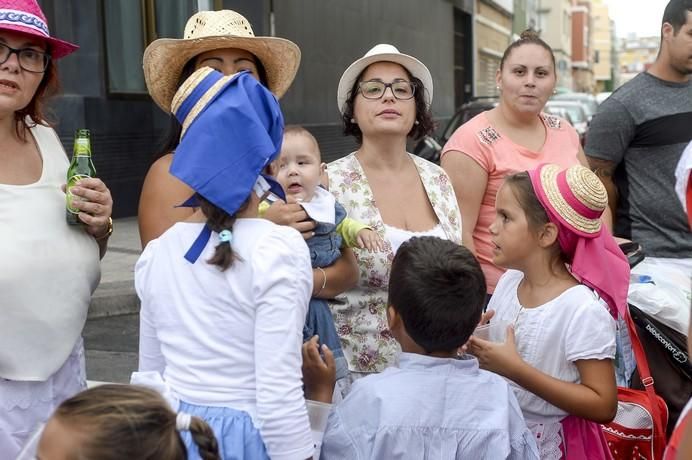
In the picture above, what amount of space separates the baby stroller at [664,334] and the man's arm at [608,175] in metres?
0.56

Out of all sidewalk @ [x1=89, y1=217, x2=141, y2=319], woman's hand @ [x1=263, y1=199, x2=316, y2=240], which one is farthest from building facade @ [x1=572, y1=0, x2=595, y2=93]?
woman's hand @ [x1=263, y1=199, x2=316, y2=240]

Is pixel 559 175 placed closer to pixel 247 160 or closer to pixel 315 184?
pixel 315 184

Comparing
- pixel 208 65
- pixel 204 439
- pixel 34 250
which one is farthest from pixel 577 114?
pixel 204 439

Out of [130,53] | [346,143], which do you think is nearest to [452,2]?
[346,143]

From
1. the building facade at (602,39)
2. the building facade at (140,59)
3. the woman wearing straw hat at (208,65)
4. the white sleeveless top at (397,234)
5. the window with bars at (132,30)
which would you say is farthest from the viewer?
the building facade at (602,39)

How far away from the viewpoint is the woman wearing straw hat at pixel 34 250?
2414 millimetres

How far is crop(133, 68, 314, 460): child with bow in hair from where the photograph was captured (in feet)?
7.02

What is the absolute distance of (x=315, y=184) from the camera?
9.95 ft

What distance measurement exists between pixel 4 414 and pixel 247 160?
107 centimetres

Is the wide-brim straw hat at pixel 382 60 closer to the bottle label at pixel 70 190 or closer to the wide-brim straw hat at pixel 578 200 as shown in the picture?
the wide-brim straw hat at pixel 578 200

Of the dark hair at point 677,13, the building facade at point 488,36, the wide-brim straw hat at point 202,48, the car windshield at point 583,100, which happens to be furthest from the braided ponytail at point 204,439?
the building facade at point 488,36

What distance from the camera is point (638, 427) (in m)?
3.04

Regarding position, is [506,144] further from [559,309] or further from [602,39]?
[602,39]

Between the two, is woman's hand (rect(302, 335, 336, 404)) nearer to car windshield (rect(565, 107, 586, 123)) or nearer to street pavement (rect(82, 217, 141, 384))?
street pavement (rect(82, 217, 141, 384))
